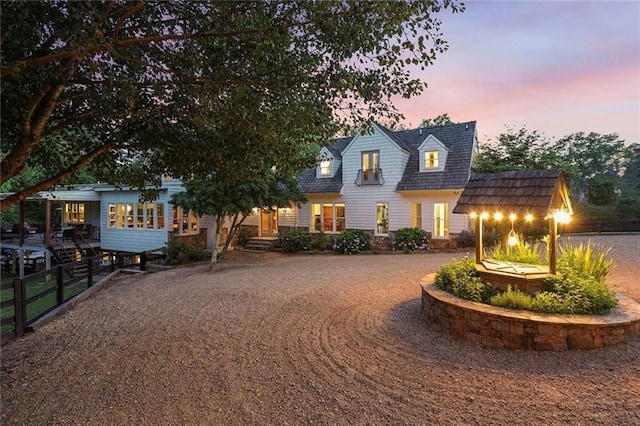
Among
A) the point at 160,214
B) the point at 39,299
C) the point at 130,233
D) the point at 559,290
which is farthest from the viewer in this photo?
the point at 130,233

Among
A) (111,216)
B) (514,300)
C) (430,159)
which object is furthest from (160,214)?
(514,300)

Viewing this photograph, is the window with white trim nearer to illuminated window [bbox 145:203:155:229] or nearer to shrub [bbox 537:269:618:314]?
illuminated window [bbox 145:203:155:229]

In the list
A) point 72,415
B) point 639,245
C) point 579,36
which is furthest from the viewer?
point 639,245

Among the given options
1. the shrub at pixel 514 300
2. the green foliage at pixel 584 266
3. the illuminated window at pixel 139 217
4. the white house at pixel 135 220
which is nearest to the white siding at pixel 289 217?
the white house at pixel 135 220

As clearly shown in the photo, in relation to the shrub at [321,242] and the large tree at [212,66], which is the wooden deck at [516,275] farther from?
the shrub at [321,242]

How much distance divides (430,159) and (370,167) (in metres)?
3.30

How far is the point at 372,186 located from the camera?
19.8 m

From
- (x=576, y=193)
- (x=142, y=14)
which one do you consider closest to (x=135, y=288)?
(x=142, y=14)

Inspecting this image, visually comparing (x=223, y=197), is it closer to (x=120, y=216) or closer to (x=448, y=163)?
(x=120, y=216)

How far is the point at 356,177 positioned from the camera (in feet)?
66.4

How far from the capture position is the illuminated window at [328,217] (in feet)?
69.1

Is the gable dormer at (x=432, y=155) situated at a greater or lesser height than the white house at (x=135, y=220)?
greater

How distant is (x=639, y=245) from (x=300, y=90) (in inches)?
814

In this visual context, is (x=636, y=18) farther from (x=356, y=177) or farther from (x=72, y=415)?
(x=356, y=177)
